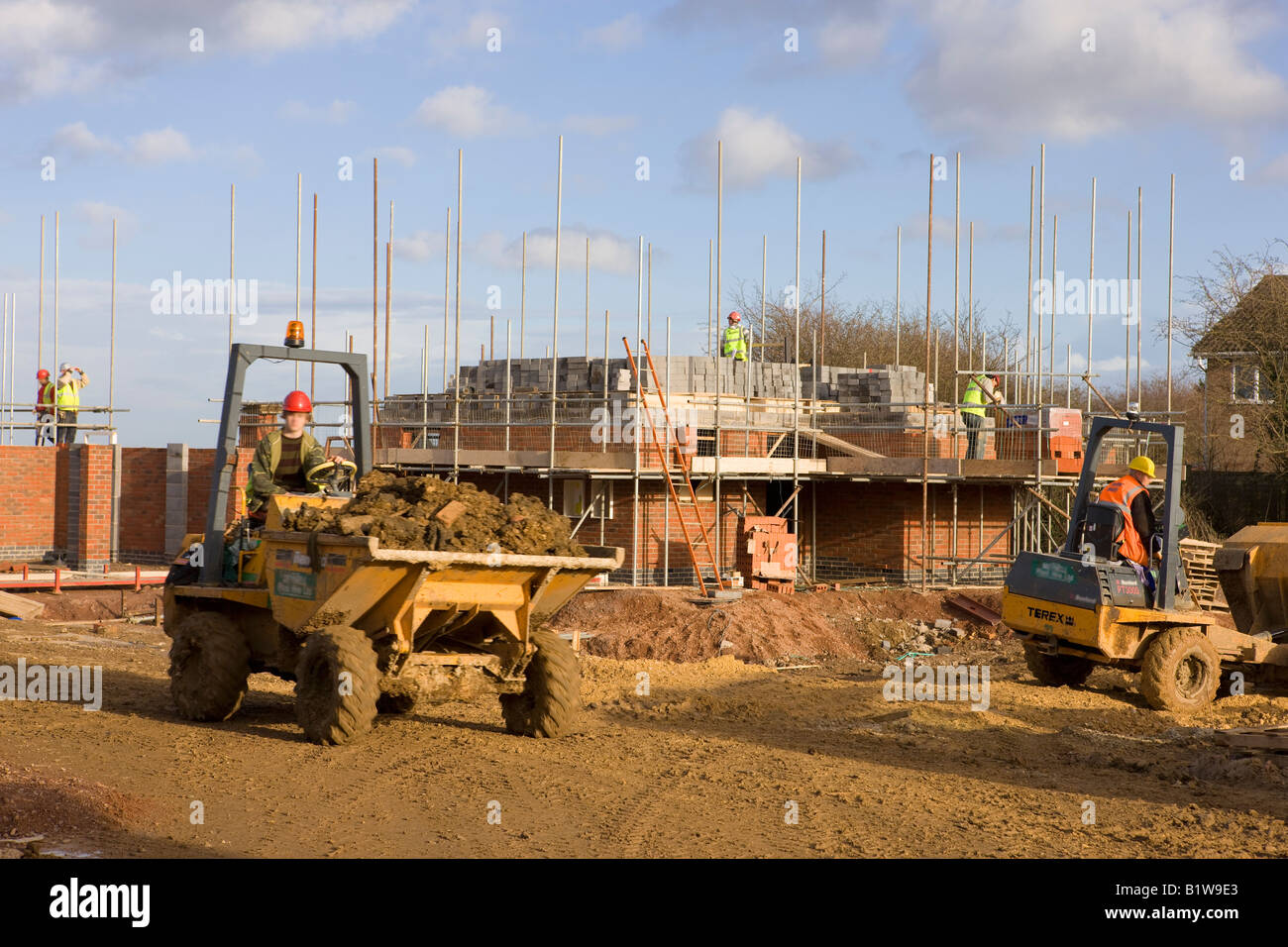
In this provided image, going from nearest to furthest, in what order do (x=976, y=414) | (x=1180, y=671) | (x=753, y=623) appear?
(x=1180, y=671), (x=753, y=623), (x=976, y=414)

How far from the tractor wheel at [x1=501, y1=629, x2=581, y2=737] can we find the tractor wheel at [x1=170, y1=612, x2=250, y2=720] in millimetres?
2118

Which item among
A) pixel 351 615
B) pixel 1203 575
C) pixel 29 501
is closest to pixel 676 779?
pixel 351 615

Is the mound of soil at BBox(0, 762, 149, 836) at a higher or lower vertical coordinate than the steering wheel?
lower

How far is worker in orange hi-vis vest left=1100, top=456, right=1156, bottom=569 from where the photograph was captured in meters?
11.9

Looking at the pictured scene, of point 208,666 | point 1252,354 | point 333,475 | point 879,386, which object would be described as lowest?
point 208,666

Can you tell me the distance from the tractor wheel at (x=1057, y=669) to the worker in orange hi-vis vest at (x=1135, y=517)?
4.95 feet

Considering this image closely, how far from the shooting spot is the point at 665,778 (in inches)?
325

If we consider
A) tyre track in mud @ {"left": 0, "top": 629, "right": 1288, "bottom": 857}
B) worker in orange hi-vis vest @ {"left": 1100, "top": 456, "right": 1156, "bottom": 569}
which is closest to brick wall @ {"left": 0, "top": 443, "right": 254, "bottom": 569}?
tyre track in mud @ {"left": 0, "top": 629, "right": 1288, "bottom": 857}

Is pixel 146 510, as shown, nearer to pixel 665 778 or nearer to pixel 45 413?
pixel 45 413

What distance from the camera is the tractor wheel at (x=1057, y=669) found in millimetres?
12961

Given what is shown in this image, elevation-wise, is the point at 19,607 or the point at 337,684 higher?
the point at 337,684

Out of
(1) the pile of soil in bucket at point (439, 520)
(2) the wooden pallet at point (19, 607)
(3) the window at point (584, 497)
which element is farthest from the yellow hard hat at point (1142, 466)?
(2) the wooden pallet at point (19, 607)

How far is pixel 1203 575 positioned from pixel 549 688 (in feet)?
27.2

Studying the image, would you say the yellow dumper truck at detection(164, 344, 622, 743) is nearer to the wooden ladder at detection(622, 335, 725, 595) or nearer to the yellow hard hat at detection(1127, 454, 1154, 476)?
the yellow hard hat at detection(1127, 454, 1154, 476)
